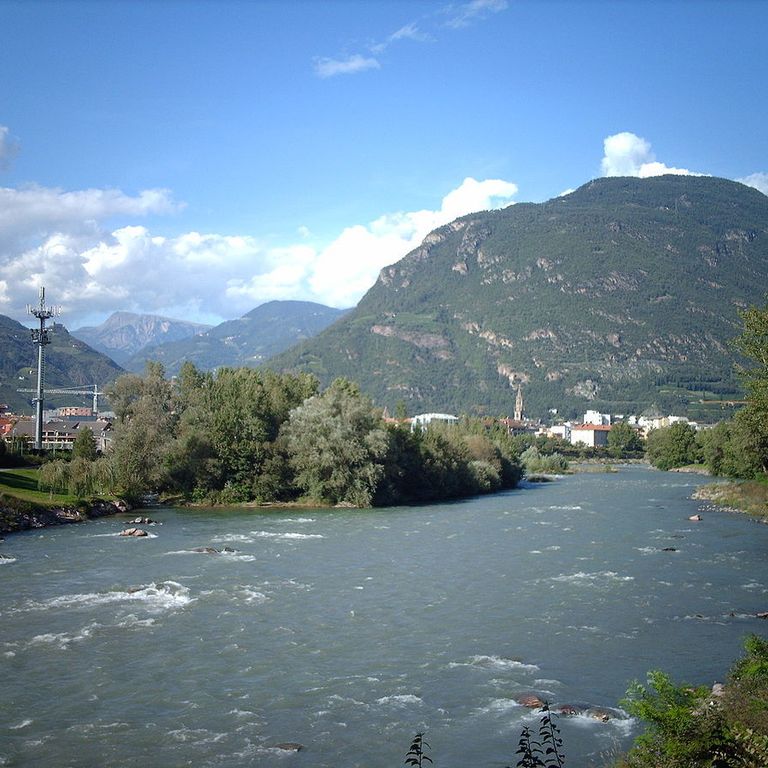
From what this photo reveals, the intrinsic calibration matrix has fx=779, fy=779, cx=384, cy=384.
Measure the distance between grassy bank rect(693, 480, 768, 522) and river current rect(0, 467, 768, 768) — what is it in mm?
15333

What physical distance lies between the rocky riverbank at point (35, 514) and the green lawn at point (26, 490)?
957mm

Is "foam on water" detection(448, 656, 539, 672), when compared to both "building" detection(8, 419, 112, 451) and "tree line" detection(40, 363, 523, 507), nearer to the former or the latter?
"tree line" detection(40, 363, 523, 507)

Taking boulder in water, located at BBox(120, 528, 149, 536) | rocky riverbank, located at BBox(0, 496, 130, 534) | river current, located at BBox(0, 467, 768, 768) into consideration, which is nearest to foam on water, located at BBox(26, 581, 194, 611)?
river current, located at BBox(0, 467, 768, 768)

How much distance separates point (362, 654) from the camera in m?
22.9

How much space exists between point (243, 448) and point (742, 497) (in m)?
42.4

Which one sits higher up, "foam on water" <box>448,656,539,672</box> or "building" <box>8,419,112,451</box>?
"building" <box>8,419,112,451</box>

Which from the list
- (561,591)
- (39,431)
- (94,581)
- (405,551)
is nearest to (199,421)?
(39,431)

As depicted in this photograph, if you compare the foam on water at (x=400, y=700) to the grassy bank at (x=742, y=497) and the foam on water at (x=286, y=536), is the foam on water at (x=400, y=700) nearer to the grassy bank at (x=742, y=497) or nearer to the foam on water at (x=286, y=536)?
the foam on water at (x=286, y=536)

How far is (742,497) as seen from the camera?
65.9m

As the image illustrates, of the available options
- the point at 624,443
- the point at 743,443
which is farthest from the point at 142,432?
the point at 624,443

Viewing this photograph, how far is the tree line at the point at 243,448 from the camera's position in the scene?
2505 inches

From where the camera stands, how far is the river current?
1698cm

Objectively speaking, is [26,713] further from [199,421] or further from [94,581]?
[199,421]

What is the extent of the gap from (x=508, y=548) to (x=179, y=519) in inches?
963
